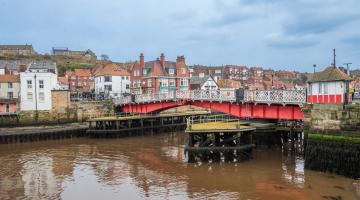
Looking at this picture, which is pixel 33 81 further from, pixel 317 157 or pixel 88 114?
pixel 317 157

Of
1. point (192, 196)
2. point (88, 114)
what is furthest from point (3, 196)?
point (88, 114)

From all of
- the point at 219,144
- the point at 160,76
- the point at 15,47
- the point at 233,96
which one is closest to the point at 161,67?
the point at 160,76

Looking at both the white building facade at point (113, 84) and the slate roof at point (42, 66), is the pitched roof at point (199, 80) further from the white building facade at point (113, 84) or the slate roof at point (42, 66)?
the slate roof at point (42, 66)

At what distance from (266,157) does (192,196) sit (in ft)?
43.8

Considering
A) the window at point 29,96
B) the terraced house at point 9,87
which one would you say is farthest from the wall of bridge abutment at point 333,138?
the terraced house at point 9,87

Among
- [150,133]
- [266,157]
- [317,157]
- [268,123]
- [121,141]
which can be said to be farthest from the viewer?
[150,133]

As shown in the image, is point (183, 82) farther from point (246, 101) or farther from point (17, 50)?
point (17, 50)

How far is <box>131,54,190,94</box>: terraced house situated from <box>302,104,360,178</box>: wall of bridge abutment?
51.5 m

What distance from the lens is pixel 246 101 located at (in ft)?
116

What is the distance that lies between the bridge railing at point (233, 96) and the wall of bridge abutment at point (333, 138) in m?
2.50

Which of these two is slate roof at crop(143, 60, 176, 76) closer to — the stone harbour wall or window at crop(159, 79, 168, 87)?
window at crop(159, 79, 168, 87)

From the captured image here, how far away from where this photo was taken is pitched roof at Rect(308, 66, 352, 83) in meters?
27.8

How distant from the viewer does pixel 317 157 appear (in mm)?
27469

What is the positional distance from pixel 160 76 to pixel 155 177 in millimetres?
51644
